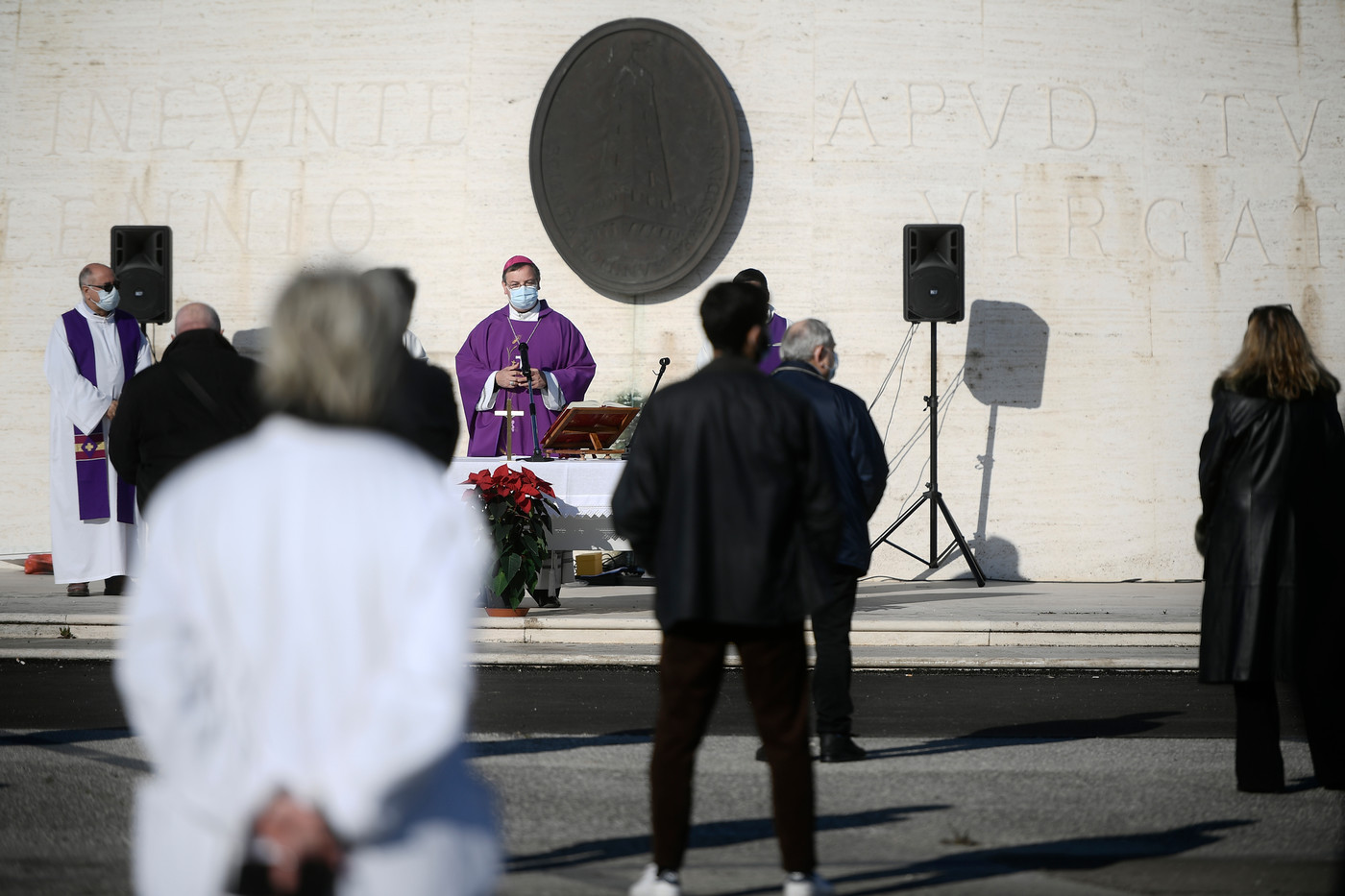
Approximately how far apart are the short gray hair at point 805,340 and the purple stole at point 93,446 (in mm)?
7833

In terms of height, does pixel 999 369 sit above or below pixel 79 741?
above

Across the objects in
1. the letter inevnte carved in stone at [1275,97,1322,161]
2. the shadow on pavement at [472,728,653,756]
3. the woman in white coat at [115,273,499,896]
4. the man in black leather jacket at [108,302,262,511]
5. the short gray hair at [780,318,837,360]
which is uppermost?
the letter inevnte carved in stone at [1275,97,1322,161]

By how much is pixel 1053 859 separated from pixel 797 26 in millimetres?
11449

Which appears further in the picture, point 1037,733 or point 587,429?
point 587,429

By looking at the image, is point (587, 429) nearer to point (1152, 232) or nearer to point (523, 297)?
point (523, 297)

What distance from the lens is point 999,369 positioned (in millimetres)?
14781

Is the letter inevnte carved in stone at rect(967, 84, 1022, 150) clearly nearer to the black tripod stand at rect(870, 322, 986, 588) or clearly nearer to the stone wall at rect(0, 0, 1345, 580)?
the stone wall at rect(0, 0, 1345, 580)

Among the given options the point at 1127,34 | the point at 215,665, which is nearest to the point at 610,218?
the point at 1127,34

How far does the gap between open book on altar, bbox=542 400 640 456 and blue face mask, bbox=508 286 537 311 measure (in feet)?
4.83

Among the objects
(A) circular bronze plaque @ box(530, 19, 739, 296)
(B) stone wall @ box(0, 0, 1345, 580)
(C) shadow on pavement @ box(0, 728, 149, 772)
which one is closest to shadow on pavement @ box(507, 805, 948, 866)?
(C) shadow on pavement @ box(0, 728, 149, 772)

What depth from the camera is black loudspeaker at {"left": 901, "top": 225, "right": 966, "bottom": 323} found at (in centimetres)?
1368

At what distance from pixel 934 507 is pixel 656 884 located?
32.7ft

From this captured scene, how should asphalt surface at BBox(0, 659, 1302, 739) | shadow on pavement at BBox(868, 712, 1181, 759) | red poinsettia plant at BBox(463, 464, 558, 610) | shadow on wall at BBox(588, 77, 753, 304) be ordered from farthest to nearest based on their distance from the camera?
shadow on wall at BBox(588, 77, 753, 304) < red poinsettia plant at BBox(463, 464, 558, 610) < asphalt surface at BBox(0, 659, 1302, 739) < shadow on pavement at BBox(868, 712, 1181, 759)

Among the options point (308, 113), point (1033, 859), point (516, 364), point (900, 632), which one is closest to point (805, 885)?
point (1033, 859)
